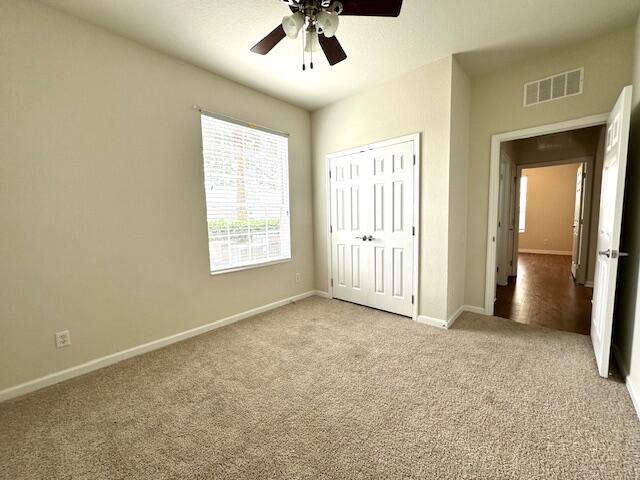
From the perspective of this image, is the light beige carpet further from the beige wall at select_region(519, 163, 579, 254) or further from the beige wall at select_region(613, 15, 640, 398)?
the beige wall at select_region(519, 163, 579, 254)

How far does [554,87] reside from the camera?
2.71 metres

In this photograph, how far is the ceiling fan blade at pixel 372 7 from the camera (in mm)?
1516

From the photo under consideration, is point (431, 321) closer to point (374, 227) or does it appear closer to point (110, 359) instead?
point (374, 227)

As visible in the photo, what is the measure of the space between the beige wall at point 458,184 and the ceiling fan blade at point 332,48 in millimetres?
1479

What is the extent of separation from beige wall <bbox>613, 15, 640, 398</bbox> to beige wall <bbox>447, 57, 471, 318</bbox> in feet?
4.23

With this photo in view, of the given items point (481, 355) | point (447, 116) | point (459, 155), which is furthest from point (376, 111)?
point (481, 355)

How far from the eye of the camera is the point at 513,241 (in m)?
5.04

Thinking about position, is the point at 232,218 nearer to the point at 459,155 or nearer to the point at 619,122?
the point at 459,155

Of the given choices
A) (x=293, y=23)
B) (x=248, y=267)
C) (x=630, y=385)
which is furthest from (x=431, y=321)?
(x=293, y=23)

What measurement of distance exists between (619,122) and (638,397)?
181 centimetres

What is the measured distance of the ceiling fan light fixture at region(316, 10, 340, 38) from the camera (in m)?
1.58

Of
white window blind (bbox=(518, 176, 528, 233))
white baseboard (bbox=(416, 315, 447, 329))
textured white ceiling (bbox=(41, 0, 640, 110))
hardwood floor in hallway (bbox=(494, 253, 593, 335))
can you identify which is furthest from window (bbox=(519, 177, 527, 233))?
white baseboard (bbox=(416, 315, 447, 329))

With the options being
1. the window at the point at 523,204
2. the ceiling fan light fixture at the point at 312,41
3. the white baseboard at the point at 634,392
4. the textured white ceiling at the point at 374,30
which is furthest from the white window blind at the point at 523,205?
the ceiling fan light fixture at the point at 312,41

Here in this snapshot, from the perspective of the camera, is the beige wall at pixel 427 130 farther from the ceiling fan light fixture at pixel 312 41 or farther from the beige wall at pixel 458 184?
the ceiling fan light fixture at pixel 312 41
